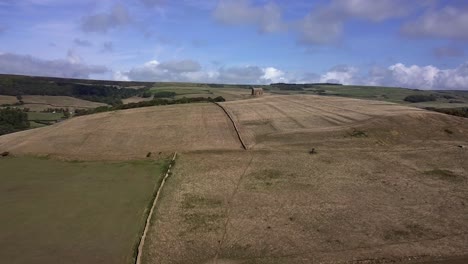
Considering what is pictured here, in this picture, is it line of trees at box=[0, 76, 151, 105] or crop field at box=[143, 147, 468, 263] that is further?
line of trees at box=[0, 76, 151, 105]

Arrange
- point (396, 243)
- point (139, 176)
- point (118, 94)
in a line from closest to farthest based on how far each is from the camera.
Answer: point (396, 243) < point (139, 176) < point (118, 94)

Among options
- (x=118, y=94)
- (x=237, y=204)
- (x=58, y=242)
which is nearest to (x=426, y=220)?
(x=237, y=204)

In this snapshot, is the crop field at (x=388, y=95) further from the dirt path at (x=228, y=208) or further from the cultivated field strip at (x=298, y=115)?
the dirt path at (x=228, y=208)

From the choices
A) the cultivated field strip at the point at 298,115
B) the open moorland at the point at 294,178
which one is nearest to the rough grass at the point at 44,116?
the open moorland at the point at 294,178

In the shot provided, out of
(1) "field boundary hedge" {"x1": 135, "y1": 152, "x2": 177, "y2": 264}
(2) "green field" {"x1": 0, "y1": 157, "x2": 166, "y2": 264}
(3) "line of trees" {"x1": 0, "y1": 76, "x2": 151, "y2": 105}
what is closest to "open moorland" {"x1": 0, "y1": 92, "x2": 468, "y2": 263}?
(1) "field boundary hedge" {"x1": 135, "y1": 152, "x2": 177, "y2": 264}

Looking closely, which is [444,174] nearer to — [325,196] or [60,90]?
[325,196]

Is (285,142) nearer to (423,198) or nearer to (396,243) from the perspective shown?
(423,198)

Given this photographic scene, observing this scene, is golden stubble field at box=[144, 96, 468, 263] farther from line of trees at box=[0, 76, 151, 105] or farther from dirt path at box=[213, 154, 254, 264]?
line of trees at box=[0, 76, 151, 105]

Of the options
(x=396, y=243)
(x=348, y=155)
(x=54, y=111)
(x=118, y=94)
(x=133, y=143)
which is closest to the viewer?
(x=396, y=243)
